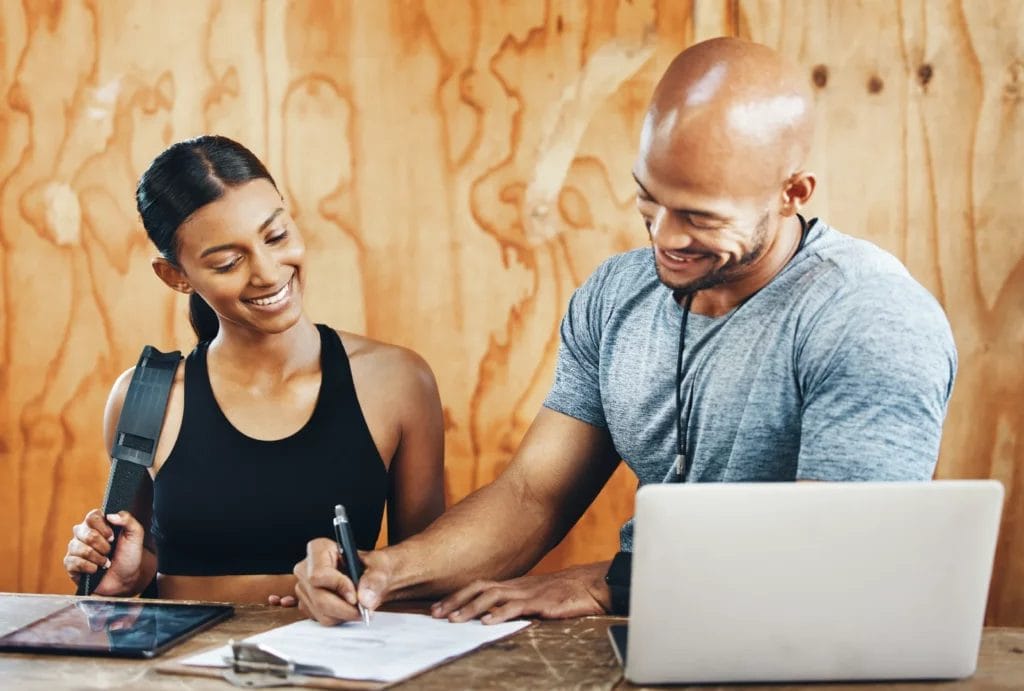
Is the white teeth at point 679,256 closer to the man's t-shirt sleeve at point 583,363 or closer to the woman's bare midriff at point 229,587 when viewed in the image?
the man's t-shirt sleeve at point 583,363

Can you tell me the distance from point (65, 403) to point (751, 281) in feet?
5.99

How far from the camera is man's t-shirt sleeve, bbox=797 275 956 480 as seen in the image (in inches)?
60.3

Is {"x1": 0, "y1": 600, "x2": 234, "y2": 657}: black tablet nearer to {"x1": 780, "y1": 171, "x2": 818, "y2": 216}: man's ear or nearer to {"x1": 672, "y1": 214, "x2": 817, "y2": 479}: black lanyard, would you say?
{"x1": 672, "y1": 214, "x2": 817, "y2": 479}: black lanyard

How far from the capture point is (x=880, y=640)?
4.21 feet

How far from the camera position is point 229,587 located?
2262 millimetres

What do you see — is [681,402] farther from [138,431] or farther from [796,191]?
[138,431]

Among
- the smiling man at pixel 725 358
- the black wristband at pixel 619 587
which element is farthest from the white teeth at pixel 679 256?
the black wristband at pixel 619 587

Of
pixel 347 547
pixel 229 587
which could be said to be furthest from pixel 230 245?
pixel 347 547

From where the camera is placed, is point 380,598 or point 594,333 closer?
point 380,598

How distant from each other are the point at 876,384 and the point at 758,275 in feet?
1.05

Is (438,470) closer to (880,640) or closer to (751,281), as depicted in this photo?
(751,281)

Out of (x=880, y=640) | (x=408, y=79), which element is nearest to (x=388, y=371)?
(x=408, y=79)

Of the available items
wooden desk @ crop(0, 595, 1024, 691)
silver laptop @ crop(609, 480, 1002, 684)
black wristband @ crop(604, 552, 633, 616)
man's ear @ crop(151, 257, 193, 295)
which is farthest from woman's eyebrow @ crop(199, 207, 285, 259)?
silver laptop @ crop(609, 480, 1002, 684)

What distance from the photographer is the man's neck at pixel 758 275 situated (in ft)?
5.93
